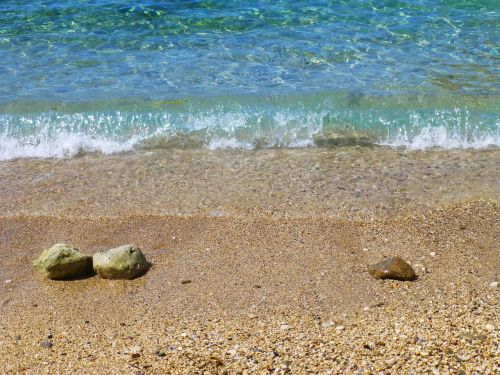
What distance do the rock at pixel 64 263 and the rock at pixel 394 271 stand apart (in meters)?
2.34

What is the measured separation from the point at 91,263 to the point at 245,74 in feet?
17.3

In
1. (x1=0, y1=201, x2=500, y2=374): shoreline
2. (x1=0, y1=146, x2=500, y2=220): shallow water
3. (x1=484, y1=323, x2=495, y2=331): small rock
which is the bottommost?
(x1=0, y1=146, x2=500, y2=220): shallow water

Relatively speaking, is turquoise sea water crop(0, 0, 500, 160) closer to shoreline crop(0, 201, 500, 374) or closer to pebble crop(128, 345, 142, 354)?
shoreline crop(0, 201, 500, 374)

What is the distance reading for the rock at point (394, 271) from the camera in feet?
18.1

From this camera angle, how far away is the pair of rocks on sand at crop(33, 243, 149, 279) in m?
5.64

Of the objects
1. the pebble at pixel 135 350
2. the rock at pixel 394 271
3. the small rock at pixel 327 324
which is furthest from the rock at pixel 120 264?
the rock at pixel 394 271

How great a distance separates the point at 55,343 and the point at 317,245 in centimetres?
242

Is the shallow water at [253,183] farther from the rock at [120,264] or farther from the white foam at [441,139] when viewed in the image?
the rock at [120,264]

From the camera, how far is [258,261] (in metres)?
5.89

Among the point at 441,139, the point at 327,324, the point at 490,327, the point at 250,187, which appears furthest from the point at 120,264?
the point at 441,139

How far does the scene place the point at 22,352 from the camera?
466cm

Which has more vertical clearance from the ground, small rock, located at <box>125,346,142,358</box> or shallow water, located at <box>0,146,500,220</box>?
small rock, located at <box>125,346,142,358</box>

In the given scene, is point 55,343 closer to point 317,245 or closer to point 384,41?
point 317,245

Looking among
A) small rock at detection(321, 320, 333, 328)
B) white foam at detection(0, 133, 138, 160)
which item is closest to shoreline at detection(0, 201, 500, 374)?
small rock at detection(321, 320, 333, 328)
